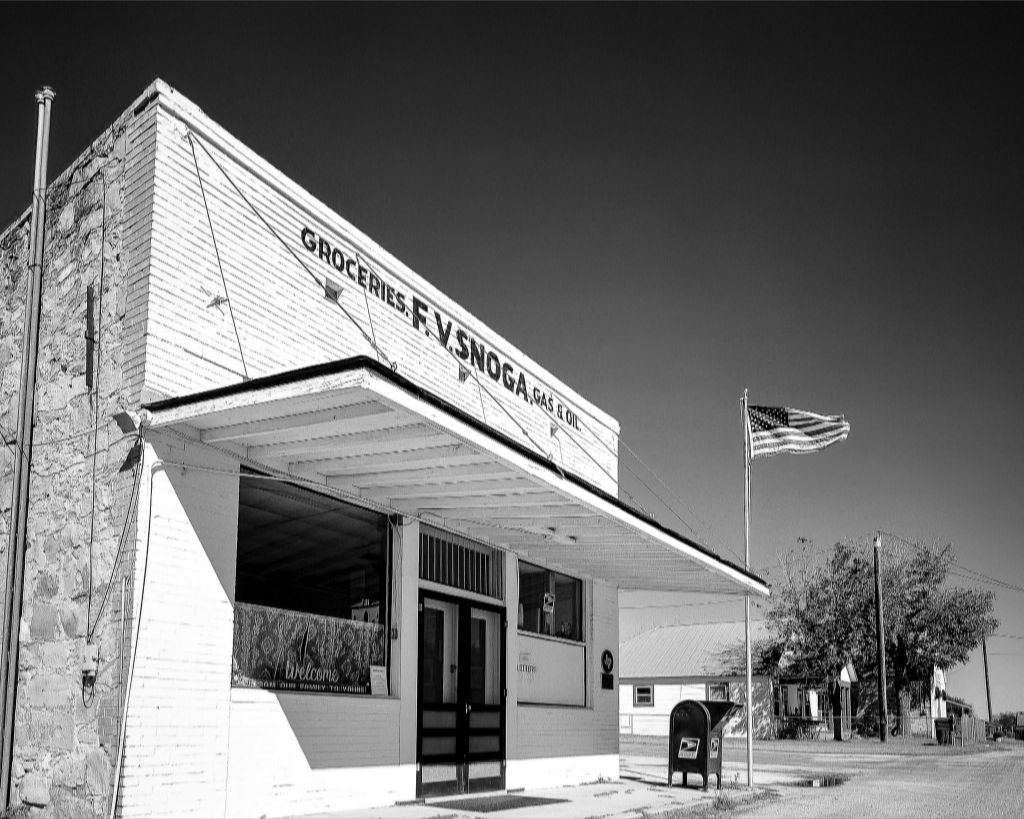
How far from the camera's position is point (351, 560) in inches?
492

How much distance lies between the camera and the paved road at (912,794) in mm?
13602

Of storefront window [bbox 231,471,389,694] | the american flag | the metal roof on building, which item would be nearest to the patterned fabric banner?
storefront window [bbox 231,471,389,694]

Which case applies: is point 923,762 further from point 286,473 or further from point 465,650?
point 286,473

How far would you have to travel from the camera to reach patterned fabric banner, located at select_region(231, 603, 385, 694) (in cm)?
1067

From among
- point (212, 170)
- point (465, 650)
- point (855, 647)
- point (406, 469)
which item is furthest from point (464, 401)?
point (855, 647)

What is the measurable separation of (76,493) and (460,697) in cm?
612

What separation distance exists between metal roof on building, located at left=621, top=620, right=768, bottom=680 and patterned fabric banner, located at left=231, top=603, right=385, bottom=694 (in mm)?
39042

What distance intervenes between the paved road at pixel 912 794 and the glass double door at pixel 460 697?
3.48m

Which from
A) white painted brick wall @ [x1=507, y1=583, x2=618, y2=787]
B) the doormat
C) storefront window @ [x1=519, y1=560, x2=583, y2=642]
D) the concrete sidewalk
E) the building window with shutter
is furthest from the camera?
the building window with shutter

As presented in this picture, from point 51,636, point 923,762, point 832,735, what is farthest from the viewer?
point 832,735

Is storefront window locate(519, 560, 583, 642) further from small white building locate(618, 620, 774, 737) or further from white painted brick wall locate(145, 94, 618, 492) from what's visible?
small white building locate(618, 620, 774, 737)

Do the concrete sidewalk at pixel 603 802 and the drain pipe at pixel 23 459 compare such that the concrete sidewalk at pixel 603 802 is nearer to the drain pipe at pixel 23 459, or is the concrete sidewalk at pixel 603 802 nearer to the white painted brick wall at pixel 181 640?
the white painted brick wall at pixel 181 640

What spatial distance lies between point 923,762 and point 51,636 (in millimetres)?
22166

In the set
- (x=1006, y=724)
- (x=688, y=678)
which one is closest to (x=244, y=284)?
(x=688, y=678)
